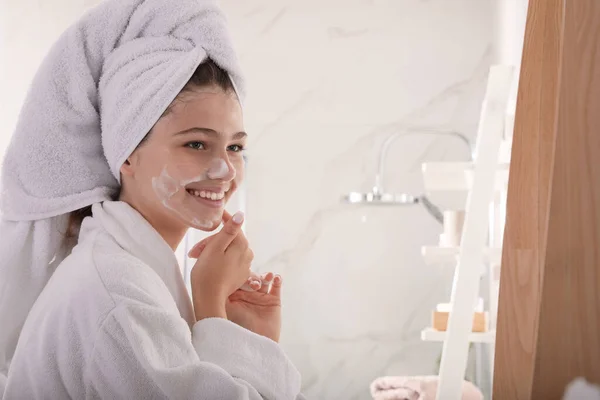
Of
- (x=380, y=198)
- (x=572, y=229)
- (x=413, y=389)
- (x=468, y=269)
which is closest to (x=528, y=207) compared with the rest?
(x=572, y=229)

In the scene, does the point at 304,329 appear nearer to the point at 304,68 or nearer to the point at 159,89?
the point at 304,68

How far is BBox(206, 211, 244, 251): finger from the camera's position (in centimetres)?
93

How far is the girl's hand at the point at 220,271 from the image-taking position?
883mm

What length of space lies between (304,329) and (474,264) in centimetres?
122

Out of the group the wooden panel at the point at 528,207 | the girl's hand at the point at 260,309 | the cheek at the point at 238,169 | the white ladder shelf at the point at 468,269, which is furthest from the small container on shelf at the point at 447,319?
the wooden panel at the point at 528,207

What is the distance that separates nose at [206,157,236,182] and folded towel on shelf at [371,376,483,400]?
1.31 metres

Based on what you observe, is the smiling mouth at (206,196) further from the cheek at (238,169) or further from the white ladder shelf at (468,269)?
the white ladder shelf at (468,269)

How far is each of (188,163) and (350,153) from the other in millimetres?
1923

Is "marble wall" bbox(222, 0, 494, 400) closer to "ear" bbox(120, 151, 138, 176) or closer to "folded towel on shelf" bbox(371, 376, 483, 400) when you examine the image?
"folded towel on shelf" bbox(371, 376, 483, 400)

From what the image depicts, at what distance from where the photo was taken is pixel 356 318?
2705mm

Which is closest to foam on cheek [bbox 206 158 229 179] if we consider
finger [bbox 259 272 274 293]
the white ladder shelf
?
finger [bbox 259 272 274 293]

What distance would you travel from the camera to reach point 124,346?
2.34 feet

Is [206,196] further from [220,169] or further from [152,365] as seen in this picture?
[152,365]

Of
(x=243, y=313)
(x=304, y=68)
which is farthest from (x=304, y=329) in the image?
(x=243, y=313)
